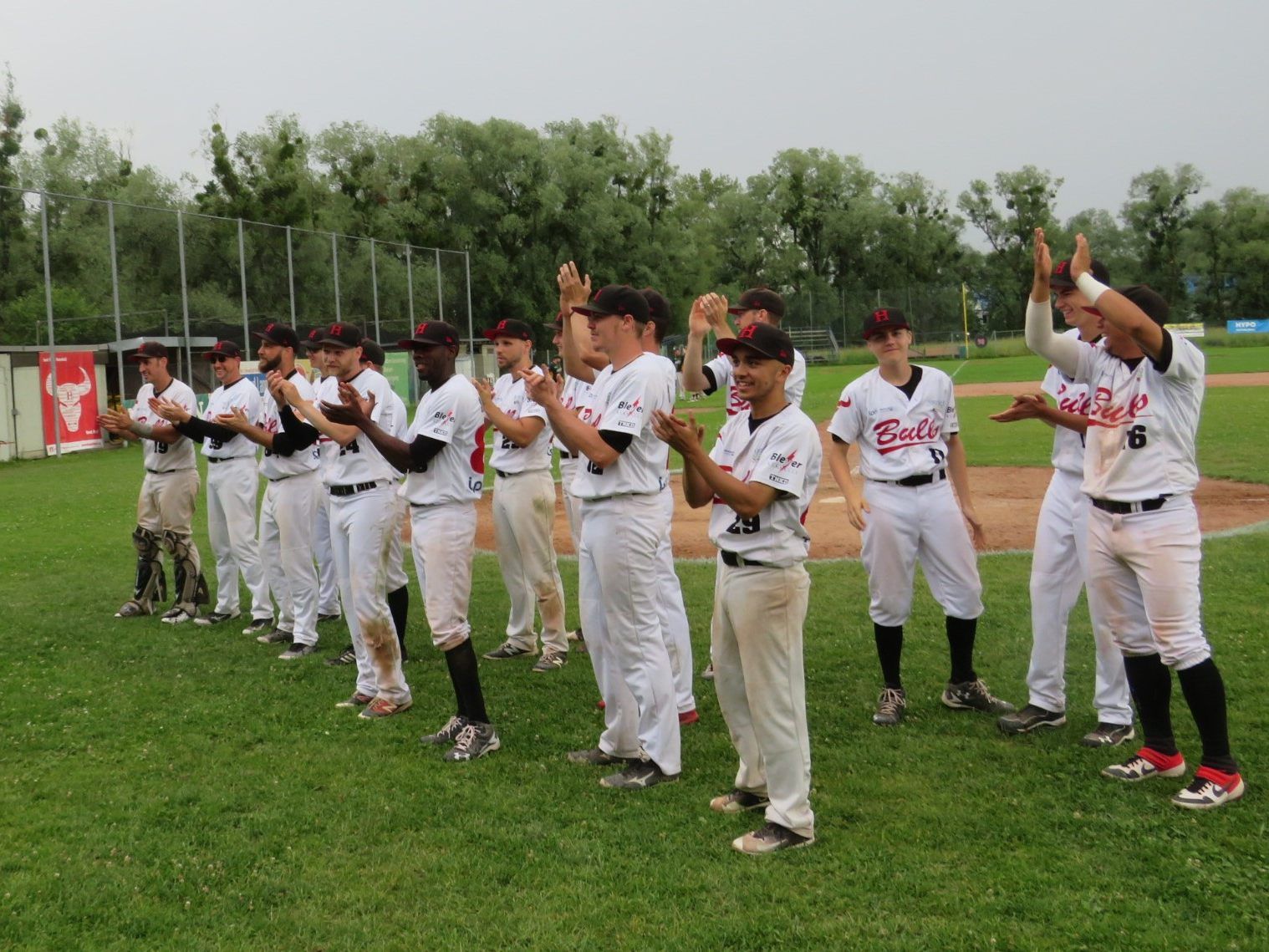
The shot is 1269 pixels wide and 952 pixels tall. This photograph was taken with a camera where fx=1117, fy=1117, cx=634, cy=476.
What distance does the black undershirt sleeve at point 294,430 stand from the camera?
784cm

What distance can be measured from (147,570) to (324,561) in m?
1.63

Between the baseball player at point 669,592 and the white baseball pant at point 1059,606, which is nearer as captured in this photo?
the white baseball pant at point 1059,606

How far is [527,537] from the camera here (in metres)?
8.02

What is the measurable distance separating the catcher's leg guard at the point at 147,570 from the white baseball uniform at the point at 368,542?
3712mm

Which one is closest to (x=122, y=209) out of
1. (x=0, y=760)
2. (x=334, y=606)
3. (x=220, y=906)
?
(x=334, y=606)

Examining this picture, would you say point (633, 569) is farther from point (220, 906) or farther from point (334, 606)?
point (334, 606)

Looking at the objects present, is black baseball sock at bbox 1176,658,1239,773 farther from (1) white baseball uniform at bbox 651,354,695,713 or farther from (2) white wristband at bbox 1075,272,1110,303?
(1) white baseball uniform at bbox 651,354,695,713

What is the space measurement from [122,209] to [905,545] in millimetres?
27765

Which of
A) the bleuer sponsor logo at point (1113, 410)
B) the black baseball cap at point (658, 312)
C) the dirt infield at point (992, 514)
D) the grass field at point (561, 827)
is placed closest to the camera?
the grass field at point (561, 827)

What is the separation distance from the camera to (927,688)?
6.63 meters

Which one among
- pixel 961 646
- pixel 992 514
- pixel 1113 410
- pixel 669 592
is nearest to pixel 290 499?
pixel 669 592

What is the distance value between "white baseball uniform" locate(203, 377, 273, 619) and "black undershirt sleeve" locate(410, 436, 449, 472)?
3506mm

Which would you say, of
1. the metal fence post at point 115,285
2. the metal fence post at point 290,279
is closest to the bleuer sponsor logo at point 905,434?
the metal fence post at point 115,285

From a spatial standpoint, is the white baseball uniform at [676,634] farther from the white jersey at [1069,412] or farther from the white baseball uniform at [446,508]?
the white jersey at [1069,412]
